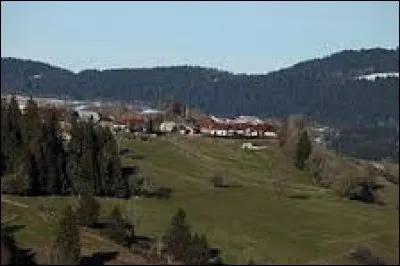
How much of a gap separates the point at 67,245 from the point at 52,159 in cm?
3860

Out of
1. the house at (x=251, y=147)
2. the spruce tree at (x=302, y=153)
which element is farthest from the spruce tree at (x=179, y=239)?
the house at (x=251, y=147)

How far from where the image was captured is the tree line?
7856 centimetres

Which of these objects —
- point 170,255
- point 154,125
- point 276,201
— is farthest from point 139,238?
point 154,125

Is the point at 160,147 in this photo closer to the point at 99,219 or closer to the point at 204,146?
the point at 204,146

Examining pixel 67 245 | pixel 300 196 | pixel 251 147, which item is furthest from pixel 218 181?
pixel 67 245

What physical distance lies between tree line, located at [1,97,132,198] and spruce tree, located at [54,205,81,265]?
2863 centimetres

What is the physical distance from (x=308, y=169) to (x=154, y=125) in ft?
Result: 162

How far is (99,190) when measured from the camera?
3292 inches

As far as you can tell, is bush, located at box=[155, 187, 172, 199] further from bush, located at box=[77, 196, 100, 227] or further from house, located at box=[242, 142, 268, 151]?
house, located at box=[242, 142, 268, 151]

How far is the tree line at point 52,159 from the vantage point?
78.6 m

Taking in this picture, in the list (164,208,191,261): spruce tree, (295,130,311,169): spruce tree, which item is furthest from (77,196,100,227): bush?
(295,130,311,169): spruce tree

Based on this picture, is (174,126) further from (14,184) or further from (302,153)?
(14,184)

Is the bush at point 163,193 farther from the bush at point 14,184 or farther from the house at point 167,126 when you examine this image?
the house at point 167,126

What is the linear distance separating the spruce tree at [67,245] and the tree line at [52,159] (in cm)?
2863
